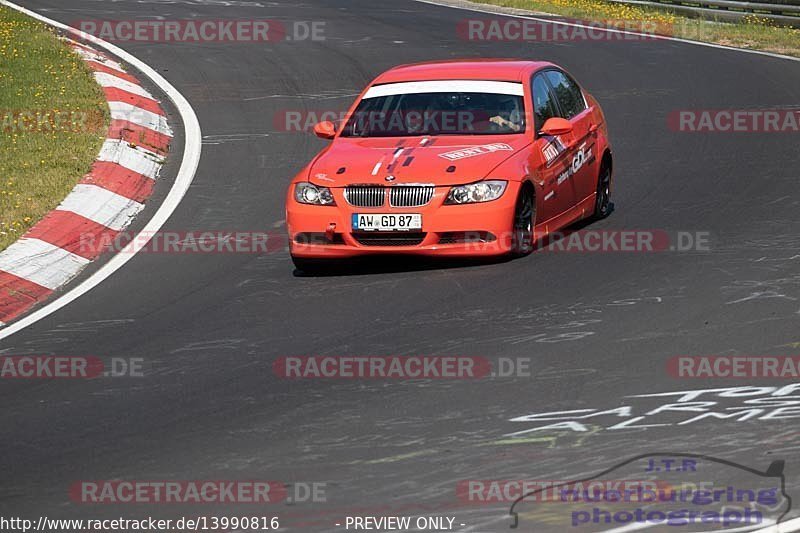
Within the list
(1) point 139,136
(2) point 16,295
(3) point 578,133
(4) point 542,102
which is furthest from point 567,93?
(1) point 139,136

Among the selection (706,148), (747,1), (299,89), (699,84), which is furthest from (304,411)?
(747,1)

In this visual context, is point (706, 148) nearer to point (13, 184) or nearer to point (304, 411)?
point (13, 184)

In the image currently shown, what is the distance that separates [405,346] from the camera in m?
8.96

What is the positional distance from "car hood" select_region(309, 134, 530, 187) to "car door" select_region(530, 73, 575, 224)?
0.20 meters

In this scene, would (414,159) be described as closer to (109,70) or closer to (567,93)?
(567,93)

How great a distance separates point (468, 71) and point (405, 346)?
4246mm

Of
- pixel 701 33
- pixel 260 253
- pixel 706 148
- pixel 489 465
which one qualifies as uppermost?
pixel 701 33

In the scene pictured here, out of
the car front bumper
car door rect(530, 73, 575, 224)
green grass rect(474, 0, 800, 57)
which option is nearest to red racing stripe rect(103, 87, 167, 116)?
car door rect(530, 73, 575, 224)

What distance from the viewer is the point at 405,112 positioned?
12.3m

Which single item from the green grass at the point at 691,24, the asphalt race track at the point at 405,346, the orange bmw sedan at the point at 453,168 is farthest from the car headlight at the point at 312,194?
the green grass at the point at 691,24

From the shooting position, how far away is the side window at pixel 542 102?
480 inches

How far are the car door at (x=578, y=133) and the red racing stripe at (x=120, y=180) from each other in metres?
4.06

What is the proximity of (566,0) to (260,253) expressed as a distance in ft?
74.4

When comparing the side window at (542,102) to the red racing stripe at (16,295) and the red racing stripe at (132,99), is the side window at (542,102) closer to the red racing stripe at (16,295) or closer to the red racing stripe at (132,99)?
the red racing stripe at (16,295)
